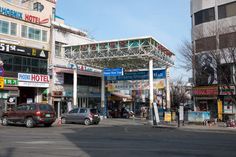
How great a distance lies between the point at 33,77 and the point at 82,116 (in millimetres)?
12076

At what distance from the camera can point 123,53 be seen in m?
37.9

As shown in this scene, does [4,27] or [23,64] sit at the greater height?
[4,27]

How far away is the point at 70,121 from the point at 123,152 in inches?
792

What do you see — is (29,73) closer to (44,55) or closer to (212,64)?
(44,55)

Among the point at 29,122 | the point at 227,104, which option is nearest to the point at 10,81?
the point at 29,122

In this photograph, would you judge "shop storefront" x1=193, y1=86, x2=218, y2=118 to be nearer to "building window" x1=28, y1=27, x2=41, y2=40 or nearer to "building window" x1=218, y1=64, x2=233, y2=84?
"building window" x1=218, y1=64, x2=233, y2=84

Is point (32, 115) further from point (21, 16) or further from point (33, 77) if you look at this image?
point (21, 16)

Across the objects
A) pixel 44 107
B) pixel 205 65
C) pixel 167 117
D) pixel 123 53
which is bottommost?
pixel 167 117

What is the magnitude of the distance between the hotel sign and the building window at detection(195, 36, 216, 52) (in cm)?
1971

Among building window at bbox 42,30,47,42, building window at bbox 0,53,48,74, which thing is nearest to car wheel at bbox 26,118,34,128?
building window at bbox 0,53,48,74

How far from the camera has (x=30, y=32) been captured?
41.7 m

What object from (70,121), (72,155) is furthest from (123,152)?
(70,121)

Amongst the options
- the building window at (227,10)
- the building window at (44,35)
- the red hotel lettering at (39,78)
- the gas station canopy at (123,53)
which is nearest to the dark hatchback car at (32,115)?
the gas station canopy at (123,53)

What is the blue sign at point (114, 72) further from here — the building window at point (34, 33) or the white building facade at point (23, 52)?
the building window at point (34, 33)
